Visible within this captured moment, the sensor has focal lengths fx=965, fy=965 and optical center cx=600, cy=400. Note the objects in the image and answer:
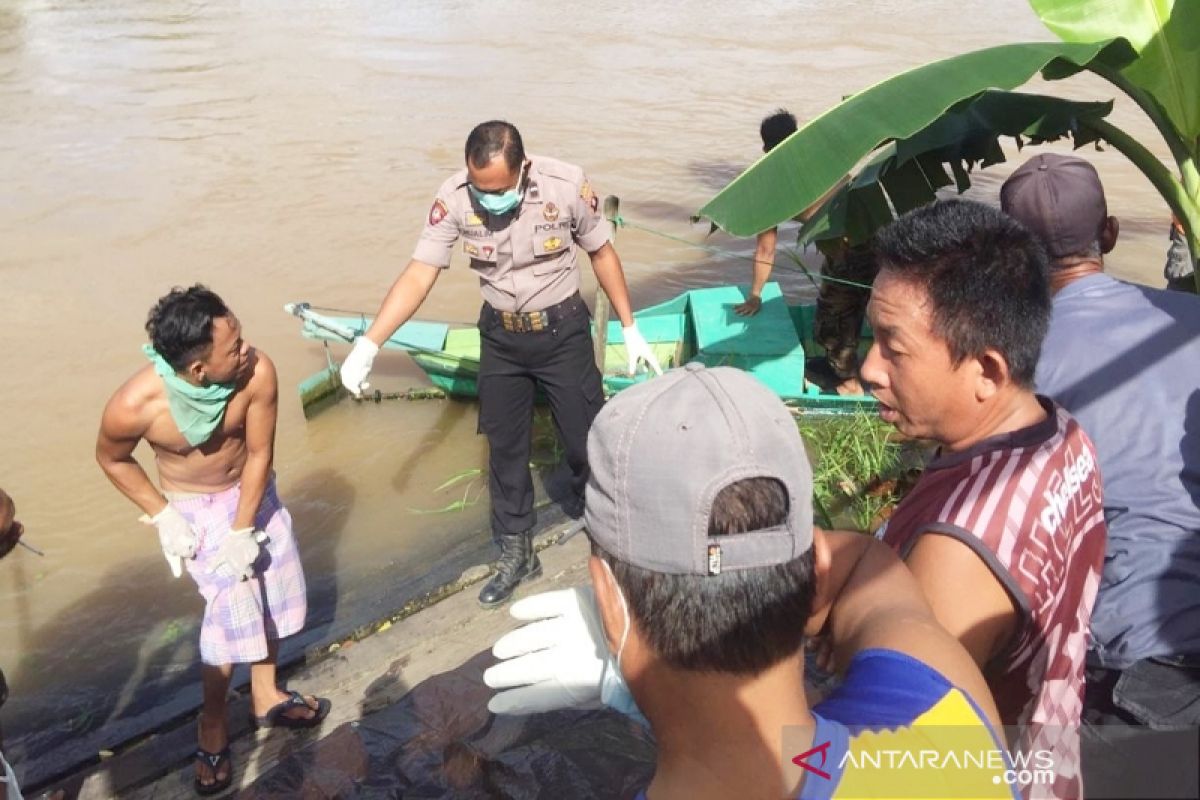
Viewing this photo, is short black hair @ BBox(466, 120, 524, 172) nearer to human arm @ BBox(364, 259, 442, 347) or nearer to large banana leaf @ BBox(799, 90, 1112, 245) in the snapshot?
human arm @ BBox(364, 259, 442, 347)

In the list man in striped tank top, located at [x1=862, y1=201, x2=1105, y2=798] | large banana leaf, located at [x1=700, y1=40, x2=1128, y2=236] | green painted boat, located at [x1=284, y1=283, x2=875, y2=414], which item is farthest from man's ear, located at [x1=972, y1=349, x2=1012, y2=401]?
green painted boat, located at [x1=284, y1=283, x2=875, y2=414]

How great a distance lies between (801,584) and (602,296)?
154 inches

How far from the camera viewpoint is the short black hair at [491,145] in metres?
3.80

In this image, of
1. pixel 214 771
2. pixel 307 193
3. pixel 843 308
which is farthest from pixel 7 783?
pixel 307 193

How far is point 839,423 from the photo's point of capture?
17.3 ft

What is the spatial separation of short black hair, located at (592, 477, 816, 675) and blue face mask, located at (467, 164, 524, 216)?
2.97m

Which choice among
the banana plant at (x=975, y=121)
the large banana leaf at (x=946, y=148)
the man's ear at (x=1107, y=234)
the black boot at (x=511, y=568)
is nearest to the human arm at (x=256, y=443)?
the black boot at (x=511, y=568)

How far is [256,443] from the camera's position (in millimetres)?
3244

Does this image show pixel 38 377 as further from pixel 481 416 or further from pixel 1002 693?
pixel 1002 693

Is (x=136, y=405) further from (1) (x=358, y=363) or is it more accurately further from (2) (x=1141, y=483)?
(2) (x=1141, y=483)

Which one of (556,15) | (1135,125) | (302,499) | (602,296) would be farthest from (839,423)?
(556,15)

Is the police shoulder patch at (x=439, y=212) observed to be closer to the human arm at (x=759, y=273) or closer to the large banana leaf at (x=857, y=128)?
the large banana leaf at (x=857, y=128)

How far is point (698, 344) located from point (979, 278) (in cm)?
413

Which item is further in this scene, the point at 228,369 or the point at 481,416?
the point at 481,416
